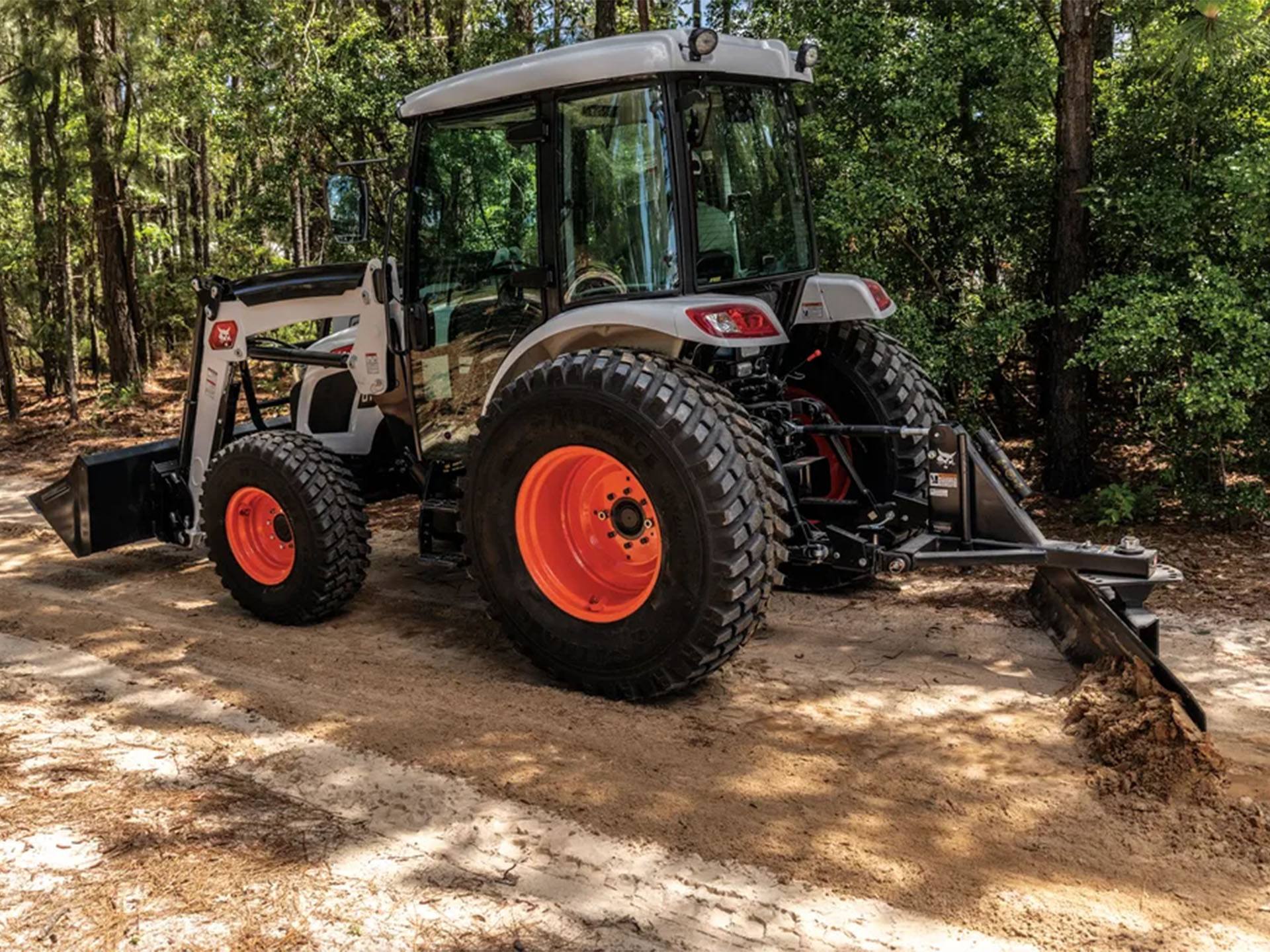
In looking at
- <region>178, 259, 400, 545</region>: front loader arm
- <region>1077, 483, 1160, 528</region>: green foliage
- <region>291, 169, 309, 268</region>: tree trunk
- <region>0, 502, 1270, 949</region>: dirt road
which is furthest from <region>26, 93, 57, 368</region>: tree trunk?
<region>1077, 483, 1160, 528</region>: green foliage

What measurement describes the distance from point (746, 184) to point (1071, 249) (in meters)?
3.66

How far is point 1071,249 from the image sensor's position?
759 centimetres

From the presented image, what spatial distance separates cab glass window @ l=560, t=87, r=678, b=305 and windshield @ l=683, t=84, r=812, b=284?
0.15 m

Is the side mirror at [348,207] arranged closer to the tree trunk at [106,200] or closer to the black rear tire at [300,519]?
the black rear tire at [300,519]

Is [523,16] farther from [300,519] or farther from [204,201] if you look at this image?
[300,519]

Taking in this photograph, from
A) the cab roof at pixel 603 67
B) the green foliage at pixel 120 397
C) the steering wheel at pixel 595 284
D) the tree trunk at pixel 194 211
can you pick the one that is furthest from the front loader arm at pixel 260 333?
the tree trunk at pixel 194 211

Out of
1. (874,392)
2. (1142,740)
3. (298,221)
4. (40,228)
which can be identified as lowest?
(1142,740)

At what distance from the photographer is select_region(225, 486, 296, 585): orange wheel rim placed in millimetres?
5578

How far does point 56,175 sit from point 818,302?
12021 mm

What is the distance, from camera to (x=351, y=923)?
Answer: 2.88 meters

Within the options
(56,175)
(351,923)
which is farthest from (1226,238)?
(56,175)

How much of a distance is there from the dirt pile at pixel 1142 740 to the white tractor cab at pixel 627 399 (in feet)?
0.45

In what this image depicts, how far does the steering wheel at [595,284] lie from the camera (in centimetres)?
460

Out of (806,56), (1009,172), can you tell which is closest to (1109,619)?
(806,56)
